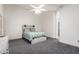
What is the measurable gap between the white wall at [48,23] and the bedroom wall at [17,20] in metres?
0.15

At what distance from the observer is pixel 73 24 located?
2984 millimetres

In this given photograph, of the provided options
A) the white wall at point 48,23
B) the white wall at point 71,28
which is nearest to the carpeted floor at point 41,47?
the white wall at point 48,23

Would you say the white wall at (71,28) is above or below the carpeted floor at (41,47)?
above

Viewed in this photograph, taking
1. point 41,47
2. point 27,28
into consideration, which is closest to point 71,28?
point 41,47

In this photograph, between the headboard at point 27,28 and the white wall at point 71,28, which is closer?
the headboard at point 27,28

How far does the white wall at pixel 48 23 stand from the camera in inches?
79.8

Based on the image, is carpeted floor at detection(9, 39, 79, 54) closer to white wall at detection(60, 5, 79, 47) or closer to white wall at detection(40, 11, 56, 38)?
white wall at detection(40, 11, 56, 38)

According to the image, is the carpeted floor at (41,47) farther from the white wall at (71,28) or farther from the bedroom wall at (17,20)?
the white wall at (71,28)

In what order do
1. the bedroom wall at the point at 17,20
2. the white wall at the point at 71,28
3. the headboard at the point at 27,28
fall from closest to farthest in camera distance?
the bedroom wall at the point at 17,20 → the headboard at the point at 27,28 → the white wall at the point at 71,28

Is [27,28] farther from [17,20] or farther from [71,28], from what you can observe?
[71,28]

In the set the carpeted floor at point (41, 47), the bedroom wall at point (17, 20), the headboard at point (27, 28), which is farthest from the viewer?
the carpeted floor at point (41, 47)
